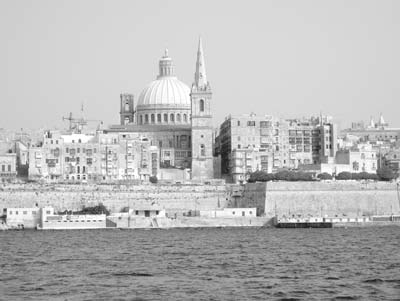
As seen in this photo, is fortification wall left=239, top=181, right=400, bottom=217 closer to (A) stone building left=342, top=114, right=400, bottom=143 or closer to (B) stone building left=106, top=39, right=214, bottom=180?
(B) stone building left=106, top=39, right=214, bottom=180

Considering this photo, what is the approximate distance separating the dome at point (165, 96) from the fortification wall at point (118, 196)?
20904mm

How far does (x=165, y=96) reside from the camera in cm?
11162

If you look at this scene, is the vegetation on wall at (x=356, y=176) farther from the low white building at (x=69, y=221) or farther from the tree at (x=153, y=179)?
the low white building at (x=69, y=221)

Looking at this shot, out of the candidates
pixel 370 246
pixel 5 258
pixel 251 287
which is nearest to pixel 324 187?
pixel 370 246

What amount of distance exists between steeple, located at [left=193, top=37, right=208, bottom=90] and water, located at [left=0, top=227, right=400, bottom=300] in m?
34.8

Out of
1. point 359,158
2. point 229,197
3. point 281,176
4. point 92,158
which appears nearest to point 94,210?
point 229,197

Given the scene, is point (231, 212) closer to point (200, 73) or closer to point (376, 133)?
point (200, 73)

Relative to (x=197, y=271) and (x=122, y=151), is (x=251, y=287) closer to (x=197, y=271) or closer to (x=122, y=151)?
(x=197, y=271)

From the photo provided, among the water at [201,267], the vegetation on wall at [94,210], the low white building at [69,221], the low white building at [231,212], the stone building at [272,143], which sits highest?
the stone building at [272,143]

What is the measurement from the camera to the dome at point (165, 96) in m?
112

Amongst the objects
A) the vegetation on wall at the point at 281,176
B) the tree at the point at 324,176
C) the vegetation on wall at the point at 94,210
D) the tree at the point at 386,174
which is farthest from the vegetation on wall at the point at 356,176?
the vegetation on wall at the point at 94,210

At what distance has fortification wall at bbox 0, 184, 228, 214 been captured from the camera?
8806cm

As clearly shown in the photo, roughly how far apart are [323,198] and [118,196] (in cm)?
1539

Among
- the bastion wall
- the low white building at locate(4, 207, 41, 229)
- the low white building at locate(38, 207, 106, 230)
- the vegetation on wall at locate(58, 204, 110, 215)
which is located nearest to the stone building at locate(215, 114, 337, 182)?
the bastion wall
